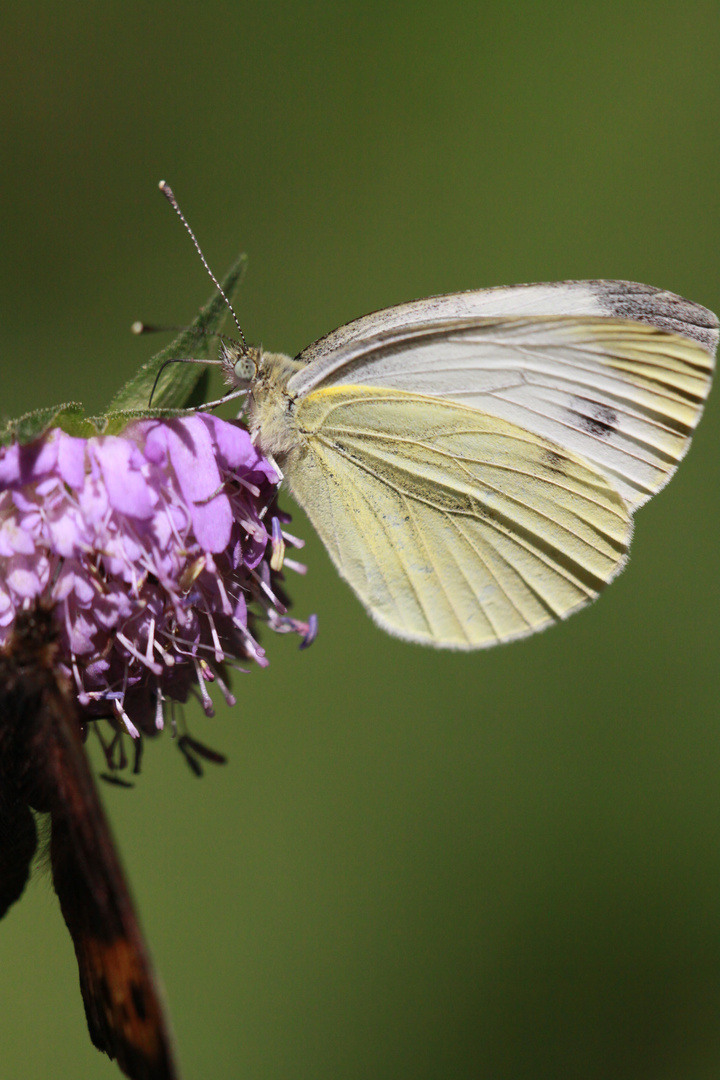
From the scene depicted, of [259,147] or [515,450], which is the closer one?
[515,450]

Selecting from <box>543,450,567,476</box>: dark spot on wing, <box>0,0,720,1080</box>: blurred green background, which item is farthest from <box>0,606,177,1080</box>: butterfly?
<box>0,0,720,1080</box>: blurred green background

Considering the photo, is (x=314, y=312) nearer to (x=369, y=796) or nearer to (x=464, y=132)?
(x=464, y=132)

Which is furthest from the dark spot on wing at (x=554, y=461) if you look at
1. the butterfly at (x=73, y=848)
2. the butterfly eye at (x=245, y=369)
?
the butterfly at (x=73, y=848)

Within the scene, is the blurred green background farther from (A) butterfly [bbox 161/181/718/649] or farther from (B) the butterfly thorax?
(B) the butterfly thorax

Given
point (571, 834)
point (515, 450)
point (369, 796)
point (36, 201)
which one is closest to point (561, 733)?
point (571, 834)

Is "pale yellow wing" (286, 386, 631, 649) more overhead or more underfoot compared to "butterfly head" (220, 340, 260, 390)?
more underfoot

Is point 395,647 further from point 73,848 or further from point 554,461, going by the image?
point 73,848

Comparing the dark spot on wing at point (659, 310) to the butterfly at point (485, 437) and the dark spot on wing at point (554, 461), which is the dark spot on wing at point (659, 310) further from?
the dark spot on wing at point (554, 461)
